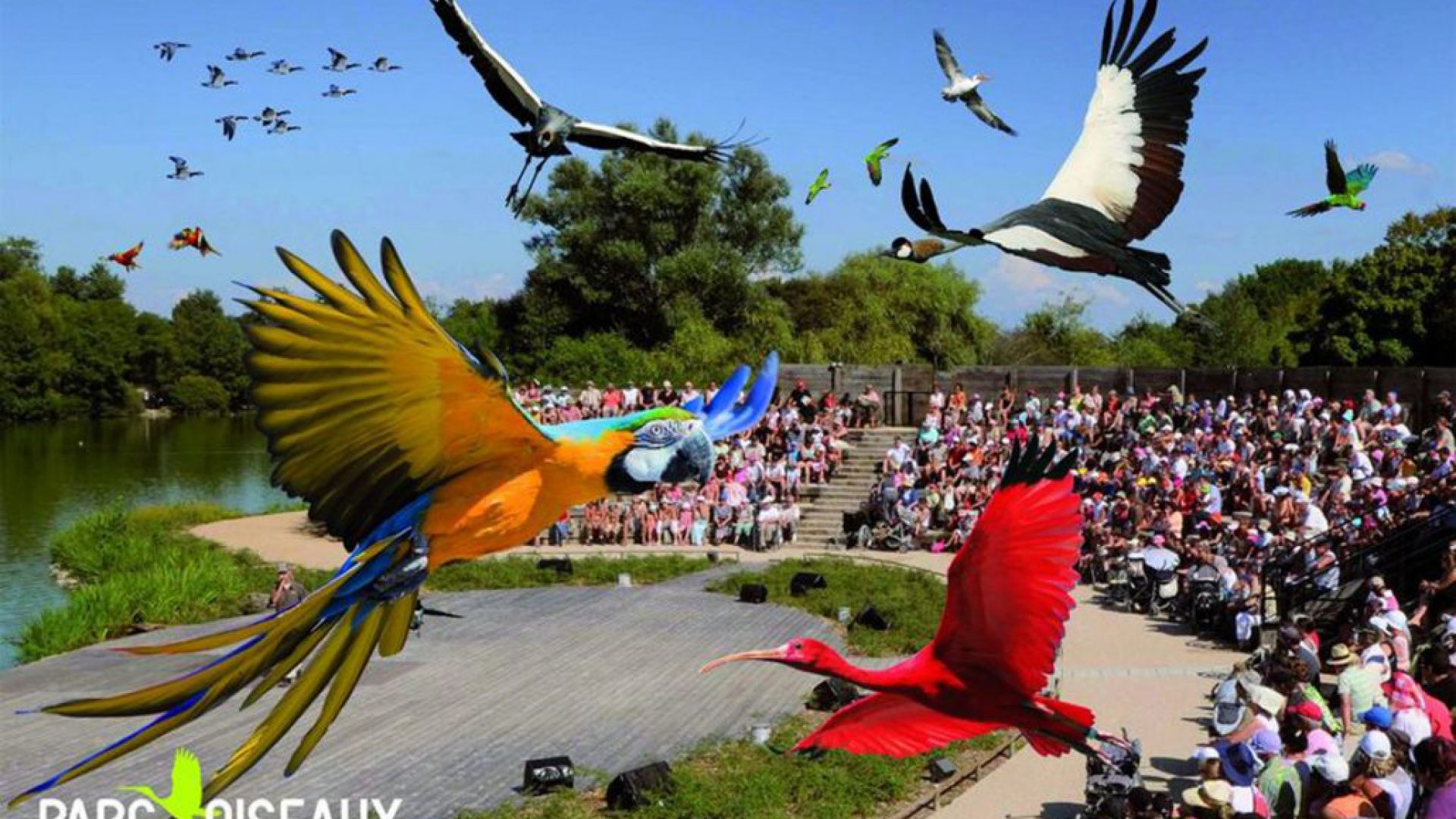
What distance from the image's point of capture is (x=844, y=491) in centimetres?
2784

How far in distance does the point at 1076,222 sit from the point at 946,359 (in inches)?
1472

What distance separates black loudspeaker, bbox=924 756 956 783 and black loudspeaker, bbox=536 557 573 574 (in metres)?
12.3

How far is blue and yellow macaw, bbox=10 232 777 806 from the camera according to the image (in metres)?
3.27

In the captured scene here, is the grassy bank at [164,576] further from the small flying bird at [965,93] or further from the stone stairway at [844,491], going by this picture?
the small flying bird at [965,93]

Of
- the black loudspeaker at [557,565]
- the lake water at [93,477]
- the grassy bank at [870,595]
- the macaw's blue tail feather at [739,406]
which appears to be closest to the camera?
the macaw's blue tail feather at [739,406]

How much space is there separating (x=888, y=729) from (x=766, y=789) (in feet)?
26.3

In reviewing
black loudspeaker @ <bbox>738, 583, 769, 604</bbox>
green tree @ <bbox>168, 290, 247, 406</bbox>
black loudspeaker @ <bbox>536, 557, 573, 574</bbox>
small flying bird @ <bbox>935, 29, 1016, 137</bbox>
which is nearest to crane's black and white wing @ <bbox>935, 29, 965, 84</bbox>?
small flying bird @ <bbox>935, 29, 1016, 137</bbox>

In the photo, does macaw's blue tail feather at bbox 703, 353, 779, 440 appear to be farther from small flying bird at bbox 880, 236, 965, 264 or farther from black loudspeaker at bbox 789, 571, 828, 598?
black loudspeaker at bbox 789, 571, 828, 598

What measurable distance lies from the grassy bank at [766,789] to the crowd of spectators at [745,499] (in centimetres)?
1291

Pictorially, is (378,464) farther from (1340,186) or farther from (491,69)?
(1340,186)

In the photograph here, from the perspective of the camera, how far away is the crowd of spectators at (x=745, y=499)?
2622 centimetres

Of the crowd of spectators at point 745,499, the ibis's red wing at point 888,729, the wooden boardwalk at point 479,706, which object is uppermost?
the ibis's red wing at point 888,729

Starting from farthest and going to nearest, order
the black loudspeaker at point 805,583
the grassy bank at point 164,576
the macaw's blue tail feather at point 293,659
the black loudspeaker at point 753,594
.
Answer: the black loudspeaker at point 805,583 < the black loudspeaker at point 753,594 < the grassy bank at point 164,576 < the macaw's blue tail feather at point 293,659

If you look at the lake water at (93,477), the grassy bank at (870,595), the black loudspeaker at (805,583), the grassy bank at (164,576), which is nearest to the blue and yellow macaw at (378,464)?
the grassy bank at (870,595)
